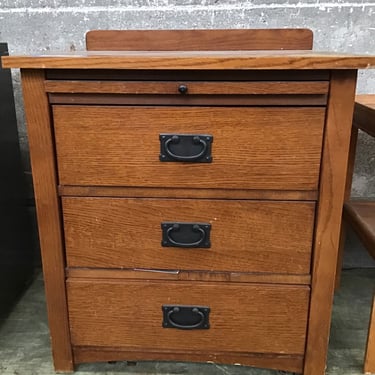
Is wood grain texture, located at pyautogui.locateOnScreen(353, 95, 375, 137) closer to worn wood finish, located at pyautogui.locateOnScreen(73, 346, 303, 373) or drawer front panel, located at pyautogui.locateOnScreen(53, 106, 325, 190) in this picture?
drawer front panel, located at pyautogui.locateOnScreen(53, 106, 325, 190)

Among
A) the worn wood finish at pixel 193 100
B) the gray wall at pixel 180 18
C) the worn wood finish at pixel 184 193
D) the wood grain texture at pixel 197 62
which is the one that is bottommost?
the worn wood finish at pixel 184 193

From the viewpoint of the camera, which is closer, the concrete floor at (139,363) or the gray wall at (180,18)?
the concrete floor at (139,363)

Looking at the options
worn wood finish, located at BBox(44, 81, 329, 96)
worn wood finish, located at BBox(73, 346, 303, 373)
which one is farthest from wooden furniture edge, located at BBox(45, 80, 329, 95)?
worn wood finish, located at BBox(73, 346, 303, 373)

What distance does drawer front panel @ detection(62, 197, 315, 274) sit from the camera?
89 cm

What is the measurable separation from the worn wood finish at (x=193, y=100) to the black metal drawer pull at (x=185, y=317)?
43 centimetres

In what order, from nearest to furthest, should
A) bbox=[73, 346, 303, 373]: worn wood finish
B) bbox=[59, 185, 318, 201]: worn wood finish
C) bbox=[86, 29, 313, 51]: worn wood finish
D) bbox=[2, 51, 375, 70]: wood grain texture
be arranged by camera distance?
bbox=[2, 51, 375, 70]: wood grain texture < bbox=[59, 185, 318, 201]: worn wood finish < bbox=[73, 346, 303, 373]: worn wood finish < bbox=[86, 29, 313, 51]: worn wood finish

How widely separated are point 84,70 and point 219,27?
625mm

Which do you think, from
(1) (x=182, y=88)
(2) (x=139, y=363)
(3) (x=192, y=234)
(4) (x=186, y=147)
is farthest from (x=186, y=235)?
(2) (x=139, y=363)

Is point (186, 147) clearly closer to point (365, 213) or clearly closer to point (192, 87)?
point (192, 87)

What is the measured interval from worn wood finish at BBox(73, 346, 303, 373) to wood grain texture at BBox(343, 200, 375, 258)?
301 mm

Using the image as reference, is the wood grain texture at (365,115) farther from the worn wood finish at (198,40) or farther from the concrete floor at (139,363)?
the concrete floor at (139,363)

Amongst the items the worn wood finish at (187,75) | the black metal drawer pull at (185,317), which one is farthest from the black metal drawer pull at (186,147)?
the black metal drawer pull at (185,317)

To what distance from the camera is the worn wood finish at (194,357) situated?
1.01 m

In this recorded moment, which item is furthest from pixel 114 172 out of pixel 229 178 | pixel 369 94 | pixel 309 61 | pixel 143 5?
pixel 369 94
